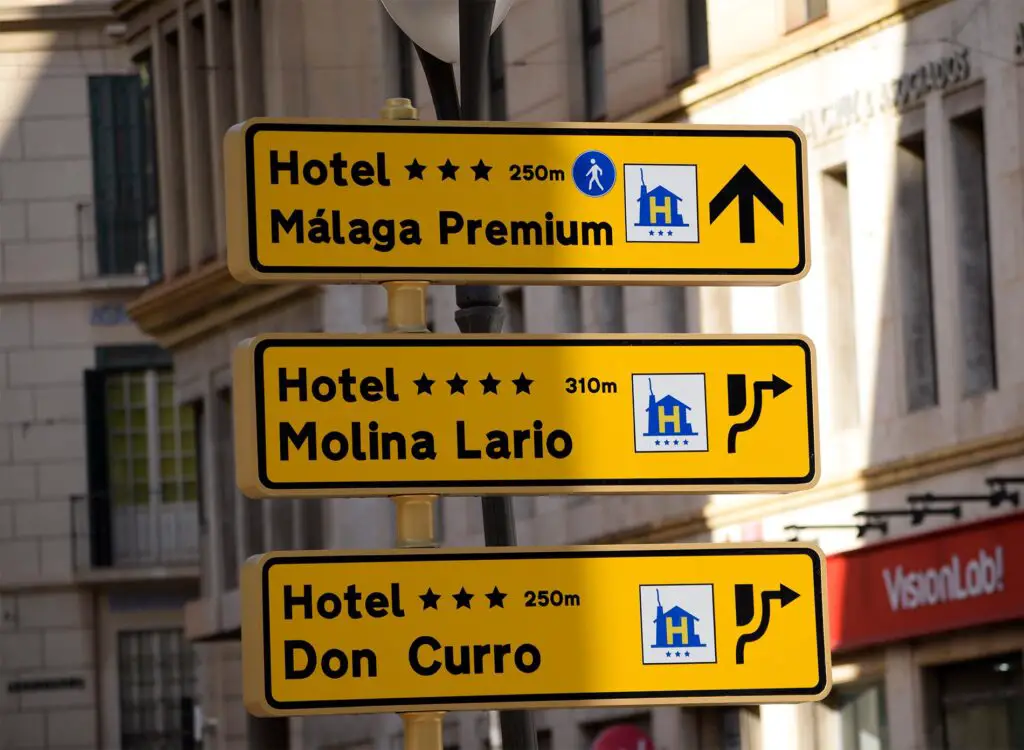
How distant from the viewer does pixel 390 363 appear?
23.7 ft

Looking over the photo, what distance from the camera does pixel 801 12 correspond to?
1035 inches

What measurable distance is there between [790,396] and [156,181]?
3599 centimetres

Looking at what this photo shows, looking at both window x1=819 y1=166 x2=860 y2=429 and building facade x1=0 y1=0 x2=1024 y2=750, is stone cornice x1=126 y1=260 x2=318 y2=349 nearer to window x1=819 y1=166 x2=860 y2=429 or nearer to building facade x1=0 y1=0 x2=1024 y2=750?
building facade x1=0 y1=0 x2=1024 y2=750

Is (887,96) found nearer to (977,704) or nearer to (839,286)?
(839,286)

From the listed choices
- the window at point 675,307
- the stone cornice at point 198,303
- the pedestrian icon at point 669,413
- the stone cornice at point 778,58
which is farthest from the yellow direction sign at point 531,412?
the stone cornice at point 198,303

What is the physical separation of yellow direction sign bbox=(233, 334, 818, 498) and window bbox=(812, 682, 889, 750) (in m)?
17.4

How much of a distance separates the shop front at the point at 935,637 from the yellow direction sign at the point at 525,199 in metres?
14.4

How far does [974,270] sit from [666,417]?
16.4m

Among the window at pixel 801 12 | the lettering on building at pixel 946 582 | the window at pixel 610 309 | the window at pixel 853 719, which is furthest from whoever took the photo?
the window at pixel 610 309

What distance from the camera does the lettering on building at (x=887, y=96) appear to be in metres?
23.3

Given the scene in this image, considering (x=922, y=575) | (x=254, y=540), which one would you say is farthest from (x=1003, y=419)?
(x=254, y=540)

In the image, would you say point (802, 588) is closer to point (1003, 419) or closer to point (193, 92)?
point (1003, 419)

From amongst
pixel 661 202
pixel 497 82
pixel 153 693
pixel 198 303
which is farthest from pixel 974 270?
pixel 153 693

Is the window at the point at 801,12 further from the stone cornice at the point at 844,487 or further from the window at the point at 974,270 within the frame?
the stone cornice at the point at 844,487
